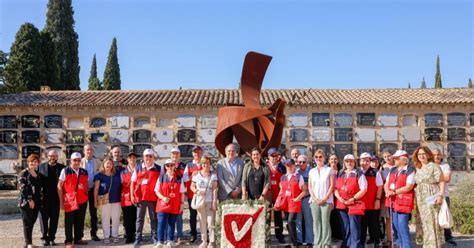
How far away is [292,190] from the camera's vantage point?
752 cm

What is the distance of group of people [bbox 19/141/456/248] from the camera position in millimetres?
6980

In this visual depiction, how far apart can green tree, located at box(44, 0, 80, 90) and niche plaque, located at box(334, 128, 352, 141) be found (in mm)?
18398

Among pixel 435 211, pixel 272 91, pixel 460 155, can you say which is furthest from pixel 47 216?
pixel 460 155

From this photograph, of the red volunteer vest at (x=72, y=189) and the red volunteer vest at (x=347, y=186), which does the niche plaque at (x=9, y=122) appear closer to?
Answer: the red volunteer vest at (x=72, y=189)

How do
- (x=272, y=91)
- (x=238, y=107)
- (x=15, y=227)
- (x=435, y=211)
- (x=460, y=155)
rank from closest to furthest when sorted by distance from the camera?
(x=435, y=211) < (x=238, y=107) < (x=15, y=227) < (x=460, y=155) < (x=272, y=91)

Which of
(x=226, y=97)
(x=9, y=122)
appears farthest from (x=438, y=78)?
(x=9, y=122)

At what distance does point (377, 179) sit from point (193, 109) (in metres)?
11.9

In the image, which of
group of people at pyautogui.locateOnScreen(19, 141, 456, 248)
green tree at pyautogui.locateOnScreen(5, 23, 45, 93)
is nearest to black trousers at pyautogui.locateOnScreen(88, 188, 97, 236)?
group of people at pyautogui.locateOnScreen(19, 141, 456, 248)

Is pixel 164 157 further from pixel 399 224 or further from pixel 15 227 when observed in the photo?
pixel 399 224

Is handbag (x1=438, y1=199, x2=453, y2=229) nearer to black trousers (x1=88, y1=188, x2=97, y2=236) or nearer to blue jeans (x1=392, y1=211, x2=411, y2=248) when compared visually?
blue jeans (x1=392, y1=211, x2=411, y2=248)

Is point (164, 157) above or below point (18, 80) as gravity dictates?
below

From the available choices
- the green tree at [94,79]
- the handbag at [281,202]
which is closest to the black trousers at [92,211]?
the handbag at [281,202]

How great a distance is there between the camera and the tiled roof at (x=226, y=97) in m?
18.3

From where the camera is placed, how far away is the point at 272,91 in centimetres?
2030
